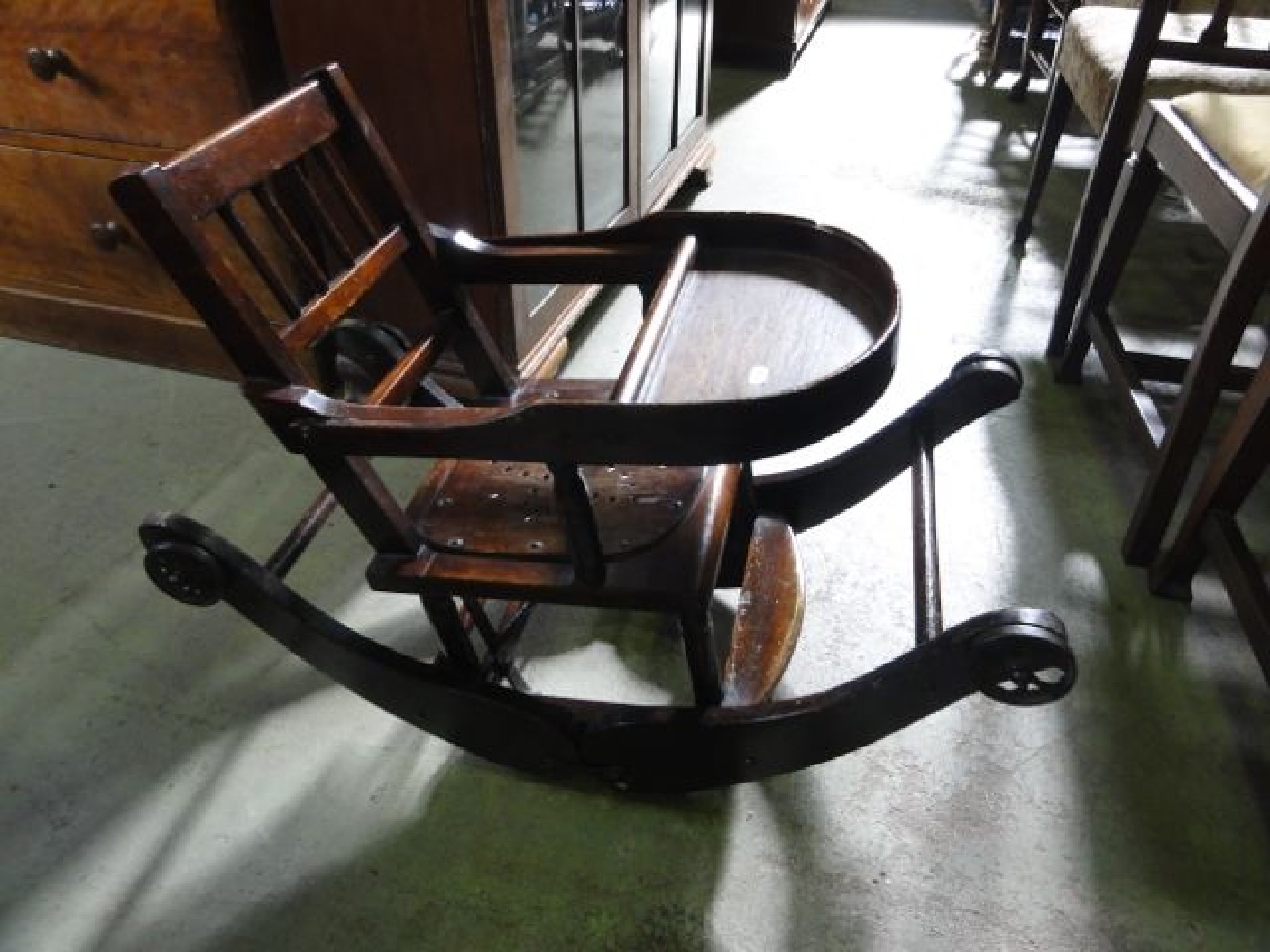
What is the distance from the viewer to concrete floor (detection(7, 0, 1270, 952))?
92 cm

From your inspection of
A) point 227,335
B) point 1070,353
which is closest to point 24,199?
point 227,335

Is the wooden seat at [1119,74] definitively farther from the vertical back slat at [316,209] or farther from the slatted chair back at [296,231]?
the vertical back slat at [316,209]

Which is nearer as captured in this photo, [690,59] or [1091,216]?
[1091,216]

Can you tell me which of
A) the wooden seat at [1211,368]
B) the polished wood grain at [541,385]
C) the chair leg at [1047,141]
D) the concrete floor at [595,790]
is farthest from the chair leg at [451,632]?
the chair leg at [1047,141]

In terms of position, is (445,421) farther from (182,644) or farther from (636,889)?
(182,644)

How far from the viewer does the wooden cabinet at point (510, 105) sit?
1.26 m

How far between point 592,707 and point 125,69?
1231mm

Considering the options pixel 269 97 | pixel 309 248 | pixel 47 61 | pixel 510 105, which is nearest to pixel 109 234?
pixel 47 61

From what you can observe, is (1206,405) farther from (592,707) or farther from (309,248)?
(309,248)

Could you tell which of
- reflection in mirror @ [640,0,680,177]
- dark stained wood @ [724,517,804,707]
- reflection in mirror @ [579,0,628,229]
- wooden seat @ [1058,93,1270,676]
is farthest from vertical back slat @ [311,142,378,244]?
reflection in mirror @ [640,0,680,177]

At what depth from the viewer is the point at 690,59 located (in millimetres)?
2328

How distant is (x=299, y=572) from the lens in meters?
1.33

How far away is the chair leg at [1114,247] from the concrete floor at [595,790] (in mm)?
157

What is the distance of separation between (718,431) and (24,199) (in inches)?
61.7
